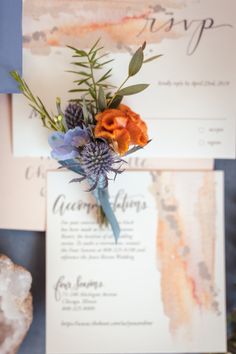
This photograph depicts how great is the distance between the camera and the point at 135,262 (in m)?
0.48

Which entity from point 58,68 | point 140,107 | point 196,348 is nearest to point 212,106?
point 140,107

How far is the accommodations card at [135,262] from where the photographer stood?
0.48 metres

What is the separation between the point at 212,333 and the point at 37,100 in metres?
0.38

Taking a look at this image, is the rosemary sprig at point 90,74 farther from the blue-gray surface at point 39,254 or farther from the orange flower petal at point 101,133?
the blue-gray surface at point 39,254

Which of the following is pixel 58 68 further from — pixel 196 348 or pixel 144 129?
pixel 196 348

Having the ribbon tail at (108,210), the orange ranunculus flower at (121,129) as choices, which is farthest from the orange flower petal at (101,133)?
the ribbon tail at (108,210)

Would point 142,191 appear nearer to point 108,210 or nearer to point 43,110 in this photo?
point 108,210

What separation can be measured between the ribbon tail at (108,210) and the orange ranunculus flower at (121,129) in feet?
0.34

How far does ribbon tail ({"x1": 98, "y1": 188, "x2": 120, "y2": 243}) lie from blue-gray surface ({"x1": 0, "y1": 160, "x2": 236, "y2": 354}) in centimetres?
9

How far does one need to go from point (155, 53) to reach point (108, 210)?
0.20 metres

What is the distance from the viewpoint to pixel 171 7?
0.45 meters

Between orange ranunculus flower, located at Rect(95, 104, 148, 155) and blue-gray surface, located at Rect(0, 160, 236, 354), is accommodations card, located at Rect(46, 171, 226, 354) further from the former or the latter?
orange ranunculus flower, located at Rect(95, 104, 148, 155)

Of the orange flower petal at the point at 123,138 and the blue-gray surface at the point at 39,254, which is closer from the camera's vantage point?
the orange flower petal at the point at 123,138

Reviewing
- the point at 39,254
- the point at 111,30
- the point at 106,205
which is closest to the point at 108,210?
the point at 106,205
